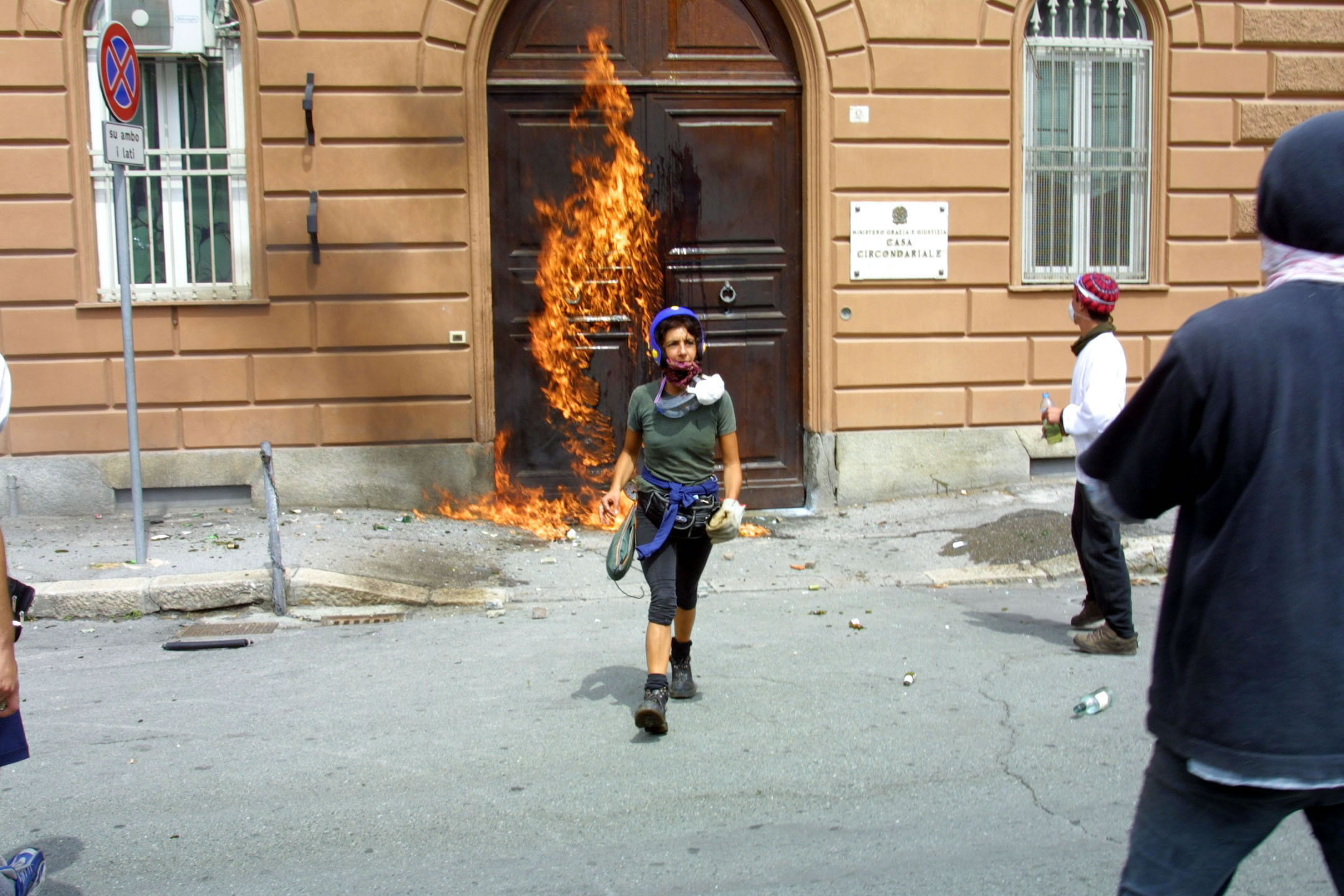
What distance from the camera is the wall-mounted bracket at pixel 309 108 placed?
8.91 meters

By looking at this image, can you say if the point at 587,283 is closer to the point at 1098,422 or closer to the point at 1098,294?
the point at 1098,294

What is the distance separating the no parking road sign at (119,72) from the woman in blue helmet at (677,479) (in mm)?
4129

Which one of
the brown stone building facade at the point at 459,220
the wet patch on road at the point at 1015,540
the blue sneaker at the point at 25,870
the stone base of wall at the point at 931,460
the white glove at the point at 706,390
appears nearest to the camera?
the blue sneaker at the point at 25,870

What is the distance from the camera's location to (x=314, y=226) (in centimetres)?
895

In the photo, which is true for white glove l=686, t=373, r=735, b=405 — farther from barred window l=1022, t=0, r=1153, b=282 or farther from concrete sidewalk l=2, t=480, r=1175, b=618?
barred window l=1022, t=0, r=1153, b=282

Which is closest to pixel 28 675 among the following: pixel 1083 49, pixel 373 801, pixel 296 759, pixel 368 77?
pixel 296 759

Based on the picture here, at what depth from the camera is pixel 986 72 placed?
9.71 metres

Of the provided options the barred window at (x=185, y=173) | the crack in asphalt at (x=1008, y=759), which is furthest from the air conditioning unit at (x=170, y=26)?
the crack in asphalt at (x=1008, y=759)

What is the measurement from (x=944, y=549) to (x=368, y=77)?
542 centimetres

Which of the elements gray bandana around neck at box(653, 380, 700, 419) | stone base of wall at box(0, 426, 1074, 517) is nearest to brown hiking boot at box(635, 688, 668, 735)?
gray bandana around neck at box(653, 380, 700, 419)

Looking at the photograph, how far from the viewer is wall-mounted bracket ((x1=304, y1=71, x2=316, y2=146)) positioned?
29.2 ft

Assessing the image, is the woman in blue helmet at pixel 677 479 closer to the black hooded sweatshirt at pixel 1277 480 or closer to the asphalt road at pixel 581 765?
the asphalt road at pixel 581 765

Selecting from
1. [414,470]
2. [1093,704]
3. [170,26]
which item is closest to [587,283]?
[414,470]

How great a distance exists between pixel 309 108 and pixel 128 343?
233 cm
